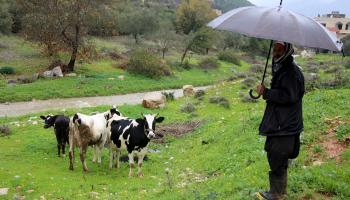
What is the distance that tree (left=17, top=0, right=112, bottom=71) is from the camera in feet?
123

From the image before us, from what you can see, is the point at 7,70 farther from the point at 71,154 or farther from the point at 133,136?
the point at 133,136

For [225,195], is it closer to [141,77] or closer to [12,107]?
[12,107]

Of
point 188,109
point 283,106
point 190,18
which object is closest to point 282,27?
point 283,106

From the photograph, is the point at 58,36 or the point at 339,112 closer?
the point at 339,112

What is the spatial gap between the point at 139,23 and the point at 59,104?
36906 millimetres

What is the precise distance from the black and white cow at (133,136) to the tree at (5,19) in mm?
40511

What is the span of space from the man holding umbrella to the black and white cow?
6636 millimetres

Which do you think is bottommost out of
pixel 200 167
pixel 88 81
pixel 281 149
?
pixel 88 81

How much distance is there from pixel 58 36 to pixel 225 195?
3217 cm

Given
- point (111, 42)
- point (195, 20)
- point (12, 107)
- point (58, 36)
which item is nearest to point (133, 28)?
point (111, 42)

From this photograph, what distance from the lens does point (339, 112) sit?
15.0 meters

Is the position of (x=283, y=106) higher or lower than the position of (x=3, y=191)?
higher

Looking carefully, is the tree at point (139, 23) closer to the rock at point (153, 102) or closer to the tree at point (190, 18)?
the tree at point (190, 18)

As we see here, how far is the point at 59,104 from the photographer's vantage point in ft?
102
